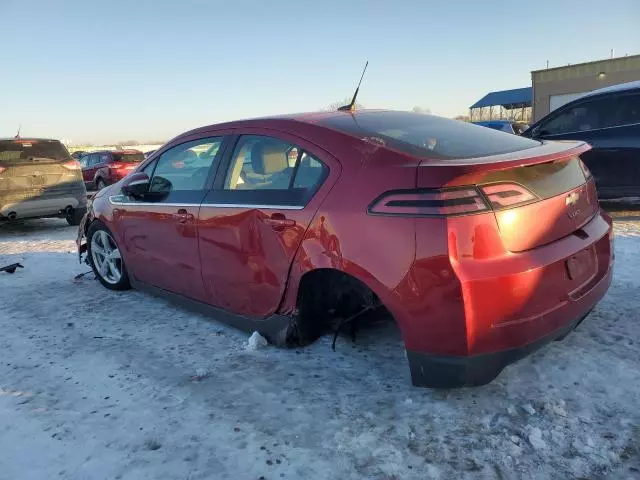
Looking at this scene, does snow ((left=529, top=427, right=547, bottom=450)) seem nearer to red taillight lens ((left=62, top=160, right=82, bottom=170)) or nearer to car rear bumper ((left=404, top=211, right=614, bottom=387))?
car rear bumper ((left=404, top=211, right=614, bottom=387))

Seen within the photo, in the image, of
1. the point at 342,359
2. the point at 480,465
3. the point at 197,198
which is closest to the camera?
the point at 480,465

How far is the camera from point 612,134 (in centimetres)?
715

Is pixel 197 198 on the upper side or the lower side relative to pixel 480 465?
→ upper

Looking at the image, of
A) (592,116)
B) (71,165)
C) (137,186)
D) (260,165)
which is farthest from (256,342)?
(71,165)

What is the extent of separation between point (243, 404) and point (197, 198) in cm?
149

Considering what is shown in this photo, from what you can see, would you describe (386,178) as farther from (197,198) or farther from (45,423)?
(45,423)

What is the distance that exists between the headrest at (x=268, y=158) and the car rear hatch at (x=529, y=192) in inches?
39.3

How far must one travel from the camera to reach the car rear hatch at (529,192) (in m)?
2.43

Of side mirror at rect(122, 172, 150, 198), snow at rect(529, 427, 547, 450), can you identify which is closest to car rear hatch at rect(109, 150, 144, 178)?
side mirror at rect(122, 172, 150, 198)

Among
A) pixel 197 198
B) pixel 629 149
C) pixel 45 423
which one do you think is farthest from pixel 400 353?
pixel 629 149

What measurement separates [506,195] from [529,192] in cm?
16

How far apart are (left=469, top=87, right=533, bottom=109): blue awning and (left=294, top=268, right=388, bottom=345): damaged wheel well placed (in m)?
47.6

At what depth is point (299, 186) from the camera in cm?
303

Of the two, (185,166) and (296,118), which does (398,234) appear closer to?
(296,118)
